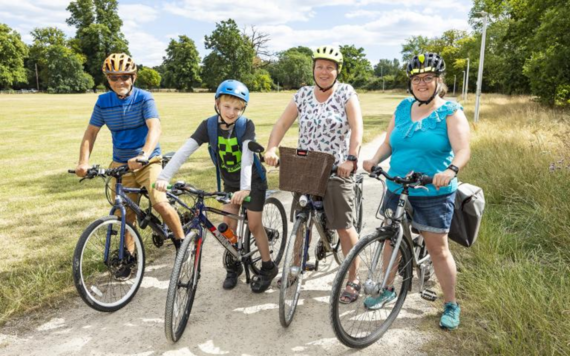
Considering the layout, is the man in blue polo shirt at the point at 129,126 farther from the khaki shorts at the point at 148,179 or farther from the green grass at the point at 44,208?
the green grass at the point at 44,208

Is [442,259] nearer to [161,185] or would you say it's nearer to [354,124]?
[354,124]

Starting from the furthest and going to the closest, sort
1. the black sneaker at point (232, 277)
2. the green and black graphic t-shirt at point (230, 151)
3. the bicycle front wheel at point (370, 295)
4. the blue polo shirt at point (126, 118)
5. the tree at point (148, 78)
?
the tree at point (148, 78)
the black sneaker at point (232, 277)
the blue polo shirt at point (126, 118)
the green and black graphic t-shirt at point (230, 151)
the bicycle front wheel at point (370, 295)

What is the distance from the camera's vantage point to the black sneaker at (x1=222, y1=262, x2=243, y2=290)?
4.04m

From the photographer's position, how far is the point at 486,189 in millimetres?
6516

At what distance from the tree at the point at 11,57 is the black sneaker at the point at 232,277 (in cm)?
7552

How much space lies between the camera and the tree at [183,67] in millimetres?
79688

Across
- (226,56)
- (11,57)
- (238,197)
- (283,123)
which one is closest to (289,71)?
(226,56)

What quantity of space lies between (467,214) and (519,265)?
91cm

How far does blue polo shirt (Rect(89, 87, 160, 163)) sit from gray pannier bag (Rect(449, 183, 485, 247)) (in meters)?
2.79

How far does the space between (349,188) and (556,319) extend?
1.71m

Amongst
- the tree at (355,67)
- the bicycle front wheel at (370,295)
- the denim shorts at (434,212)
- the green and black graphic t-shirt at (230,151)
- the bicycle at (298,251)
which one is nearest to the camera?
the bicycle front wheel at (370,295)

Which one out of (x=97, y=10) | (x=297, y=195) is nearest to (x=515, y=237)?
(x=297, y=195)

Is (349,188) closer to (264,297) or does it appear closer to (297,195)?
(297,195)

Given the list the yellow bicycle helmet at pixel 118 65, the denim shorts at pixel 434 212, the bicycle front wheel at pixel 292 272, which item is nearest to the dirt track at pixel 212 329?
the bicycle front wheel at pixel 292 272
